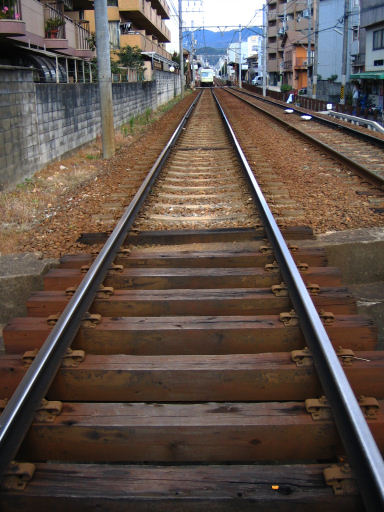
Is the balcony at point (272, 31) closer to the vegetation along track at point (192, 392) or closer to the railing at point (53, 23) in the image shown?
the railing at point (53, 23)

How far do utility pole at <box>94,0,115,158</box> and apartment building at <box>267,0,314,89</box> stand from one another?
55177 mm

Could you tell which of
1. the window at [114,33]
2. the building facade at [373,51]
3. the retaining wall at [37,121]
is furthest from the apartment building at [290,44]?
the retaining wall at [37,121]

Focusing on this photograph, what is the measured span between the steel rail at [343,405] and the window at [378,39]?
3976 cm

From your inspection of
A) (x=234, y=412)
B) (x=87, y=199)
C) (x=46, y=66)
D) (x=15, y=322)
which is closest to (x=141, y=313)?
(x=15, y=322)

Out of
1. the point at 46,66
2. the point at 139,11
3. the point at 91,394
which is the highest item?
the point at 139,11

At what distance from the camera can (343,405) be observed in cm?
259

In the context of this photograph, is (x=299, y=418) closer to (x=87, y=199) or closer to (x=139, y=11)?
(x=87, y=199)

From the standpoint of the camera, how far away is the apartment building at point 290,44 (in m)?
72.4

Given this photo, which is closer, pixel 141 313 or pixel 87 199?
pixel 141 313

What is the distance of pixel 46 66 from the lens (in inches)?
755

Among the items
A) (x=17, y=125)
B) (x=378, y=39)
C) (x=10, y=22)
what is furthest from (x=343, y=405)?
(x=378, y=39)

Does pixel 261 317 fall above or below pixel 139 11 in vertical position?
below

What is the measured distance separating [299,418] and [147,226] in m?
3.95

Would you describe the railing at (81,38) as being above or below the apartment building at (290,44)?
below
